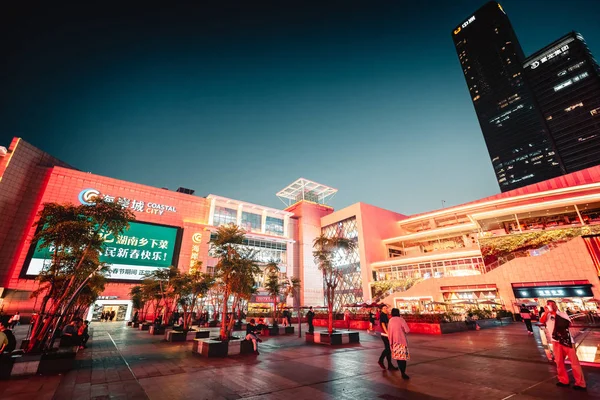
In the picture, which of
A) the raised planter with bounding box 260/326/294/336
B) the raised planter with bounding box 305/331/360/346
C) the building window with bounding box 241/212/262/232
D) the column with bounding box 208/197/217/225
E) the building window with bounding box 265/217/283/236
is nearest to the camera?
the raised planter with bounding box 305/331/360/346

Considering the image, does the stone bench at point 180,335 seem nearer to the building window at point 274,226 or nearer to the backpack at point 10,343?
the backpack at point 10,343

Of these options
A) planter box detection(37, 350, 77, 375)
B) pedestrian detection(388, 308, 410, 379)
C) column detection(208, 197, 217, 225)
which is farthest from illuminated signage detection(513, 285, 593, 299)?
column detection(208, 197, 217, 225)

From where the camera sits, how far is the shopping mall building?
942 inches

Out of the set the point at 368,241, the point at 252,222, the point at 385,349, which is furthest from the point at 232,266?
the point at 252,222

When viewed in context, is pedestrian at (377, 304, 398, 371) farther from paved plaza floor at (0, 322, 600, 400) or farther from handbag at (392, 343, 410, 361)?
handbag at (392, 343, 410, 361)

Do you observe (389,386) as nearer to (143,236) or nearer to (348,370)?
(348,370)

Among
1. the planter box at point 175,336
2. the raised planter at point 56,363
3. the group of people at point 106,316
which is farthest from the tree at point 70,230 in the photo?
the group of people at point 106,316

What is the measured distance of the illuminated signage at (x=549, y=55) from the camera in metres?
78.3

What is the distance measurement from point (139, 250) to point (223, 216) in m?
14.7

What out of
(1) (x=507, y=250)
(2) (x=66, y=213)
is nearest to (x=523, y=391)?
(2) (x=66, y=213)

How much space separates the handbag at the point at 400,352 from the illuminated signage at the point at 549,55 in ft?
383

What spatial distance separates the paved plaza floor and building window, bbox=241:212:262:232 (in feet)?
135

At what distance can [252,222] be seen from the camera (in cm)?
5147

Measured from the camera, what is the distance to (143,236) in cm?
3897
